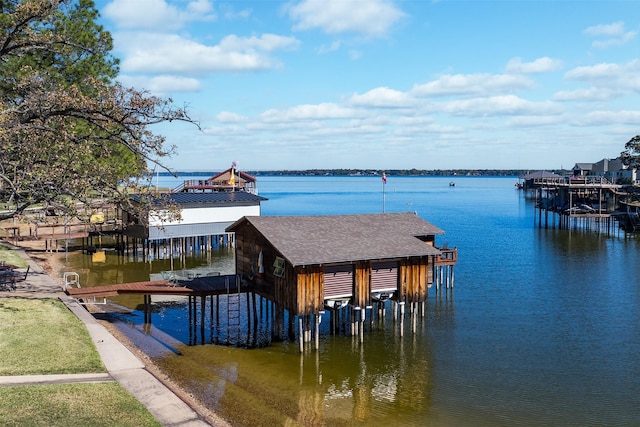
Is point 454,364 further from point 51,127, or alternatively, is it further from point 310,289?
point 51,127

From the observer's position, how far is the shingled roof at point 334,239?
27203 millimetres

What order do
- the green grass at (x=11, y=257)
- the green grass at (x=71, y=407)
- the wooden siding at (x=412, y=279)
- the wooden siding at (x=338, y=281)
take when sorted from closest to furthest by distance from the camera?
the green grass at (x=71, y=407)
the wooden siding at (x=338, y=281)
the wooden siding at (x=412, y=279)
the green grass at (x=11, y=257)

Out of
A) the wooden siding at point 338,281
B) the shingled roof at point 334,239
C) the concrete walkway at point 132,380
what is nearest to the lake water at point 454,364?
the concrete walkway at point 132,380

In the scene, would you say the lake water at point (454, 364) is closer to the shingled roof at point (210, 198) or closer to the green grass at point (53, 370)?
the green grass at point (53, 370)

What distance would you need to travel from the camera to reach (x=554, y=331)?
31.1 m

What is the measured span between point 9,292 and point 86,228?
3048 centimetres

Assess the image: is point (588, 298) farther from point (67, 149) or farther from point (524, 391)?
point (67, 149)

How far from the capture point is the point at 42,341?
2277 centimetres

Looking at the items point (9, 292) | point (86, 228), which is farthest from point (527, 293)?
point (86, 228)

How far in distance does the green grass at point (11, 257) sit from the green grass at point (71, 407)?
26.2 metres

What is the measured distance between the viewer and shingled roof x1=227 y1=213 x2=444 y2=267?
2720cm

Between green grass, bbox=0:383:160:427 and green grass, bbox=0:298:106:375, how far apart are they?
1.96m

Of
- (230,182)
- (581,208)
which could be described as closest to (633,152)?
(581,208)

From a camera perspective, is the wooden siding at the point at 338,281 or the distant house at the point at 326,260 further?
the wooden siding at the point at 338,281
